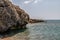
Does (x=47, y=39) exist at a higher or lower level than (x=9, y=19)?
lower

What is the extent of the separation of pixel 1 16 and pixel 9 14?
1.64m

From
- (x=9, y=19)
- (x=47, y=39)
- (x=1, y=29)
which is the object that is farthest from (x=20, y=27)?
(x=47, y=39)

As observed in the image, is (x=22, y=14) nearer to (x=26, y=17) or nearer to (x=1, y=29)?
(x=26, y=17)

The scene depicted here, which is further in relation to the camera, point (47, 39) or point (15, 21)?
point (15, 21)

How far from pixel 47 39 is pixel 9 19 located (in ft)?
32.2

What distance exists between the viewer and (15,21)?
3098cm

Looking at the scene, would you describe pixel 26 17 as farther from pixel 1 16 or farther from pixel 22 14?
pixel 1 16

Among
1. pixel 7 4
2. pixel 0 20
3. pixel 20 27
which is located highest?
pixel 7 4

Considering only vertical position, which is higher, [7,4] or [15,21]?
[7,4]

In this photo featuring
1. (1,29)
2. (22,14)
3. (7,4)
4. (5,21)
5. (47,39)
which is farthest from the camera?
(22,14)

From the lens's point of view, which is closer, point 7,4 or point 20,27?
point 7,4

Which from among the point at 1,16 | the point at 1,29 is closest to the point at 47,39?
the point at 1,29

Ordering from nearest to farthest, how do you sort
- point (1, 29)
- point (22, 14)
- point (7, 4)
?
point (1, 29) → point (7, 4) → point (22, 14)

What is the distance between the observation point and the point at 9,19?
94.4ft
